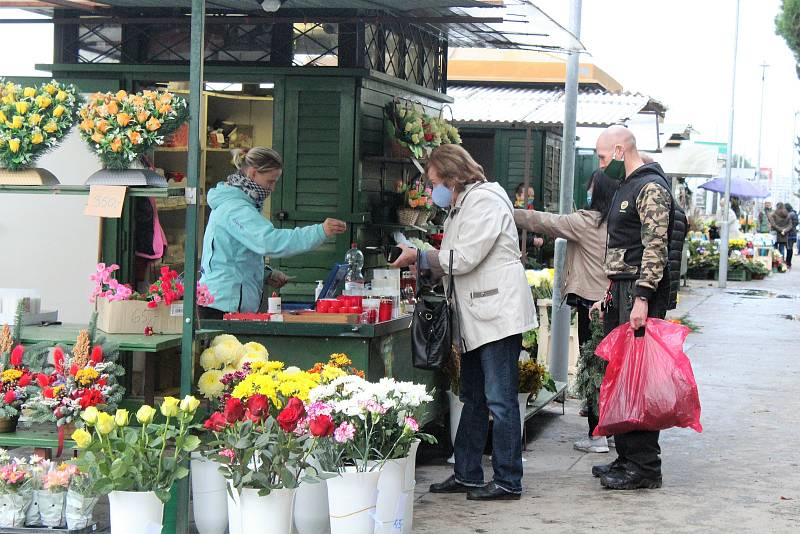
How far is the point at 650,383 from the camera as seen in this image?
6.27 m

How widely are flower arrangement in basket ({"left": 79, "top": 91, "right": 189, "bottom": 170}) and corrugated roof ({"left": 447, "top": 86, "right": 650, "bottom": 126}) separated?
32.9 ft

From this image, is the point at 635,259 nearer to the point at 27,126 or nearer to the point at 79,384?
the point at 79,384

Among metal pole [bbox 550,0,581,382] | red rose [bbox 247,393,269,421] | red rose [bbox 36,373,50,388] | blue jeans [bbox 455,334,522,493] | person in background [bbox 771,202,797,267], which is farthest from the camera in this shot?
person in background [bbox 771,202,797,267]

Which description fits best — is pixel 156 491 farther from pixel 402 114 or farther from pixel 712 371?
pixel 712 371

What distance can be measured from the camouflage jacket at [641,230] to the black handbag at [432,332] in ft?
3.56

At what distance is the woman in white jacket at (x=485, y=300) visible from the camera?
19.4ft

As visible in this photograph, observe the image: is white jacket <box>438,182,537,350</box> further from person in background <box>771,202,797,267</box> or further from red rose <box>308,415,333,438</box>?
person in background <box>771,202,797,267</box>

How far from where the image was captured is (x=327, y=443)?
4.57 metres

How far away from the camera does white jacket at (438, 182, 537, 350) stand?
Result: 19.3 feet

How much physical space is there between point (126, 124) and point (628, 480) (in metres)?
3.48

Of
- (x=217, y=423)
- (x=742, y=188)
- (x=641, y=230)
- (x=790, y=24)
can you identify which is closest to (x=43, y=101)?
(x=217, y=423)

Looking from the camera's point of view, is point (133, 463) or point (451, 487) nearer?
point (133, 463)

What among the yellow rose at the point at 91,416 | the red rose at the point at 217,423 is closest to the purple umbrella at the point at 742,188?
the red rose at the point at 217,423

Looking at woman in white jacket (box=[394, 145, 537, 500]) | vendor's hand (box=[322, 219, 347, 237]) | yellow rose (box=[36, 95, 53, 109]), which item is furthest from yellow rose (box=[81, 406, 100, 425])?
vendor's hand (box=[322, 219, 347, 237])
